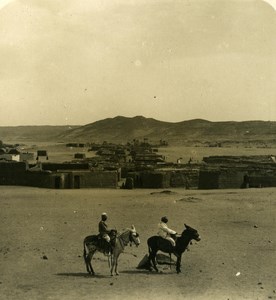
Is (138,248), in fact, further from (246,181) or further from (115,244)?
(246,181)

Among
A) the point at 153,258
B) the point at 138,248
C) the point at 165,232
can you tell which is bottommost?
the point at 138,248

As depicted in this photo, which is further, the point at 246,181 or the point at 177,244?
the point at 246,181

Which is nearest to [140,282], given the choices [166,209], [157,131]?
[166,209]

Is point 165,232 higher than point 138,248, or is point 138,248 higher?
point 165,232

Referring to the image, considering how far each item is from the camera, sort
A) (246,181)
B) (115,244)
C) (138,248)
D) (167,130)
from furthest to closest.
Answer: (167,130)
(246,181)
(138,248)
(115,244)

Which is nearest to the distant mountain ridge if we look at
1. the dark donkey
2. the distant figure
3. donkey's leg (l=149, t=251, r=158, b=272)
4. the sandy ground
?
the distant figure

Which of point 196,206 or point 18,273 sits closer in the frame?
point 18,273

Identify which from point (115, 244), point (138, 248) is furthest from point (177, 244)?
point (138, 248)

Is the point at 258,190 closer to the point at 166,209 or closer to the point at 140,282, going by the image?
the point at 166,209

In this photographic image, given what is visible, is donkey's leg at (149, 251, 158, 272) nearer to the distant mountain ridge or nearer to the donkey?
the donkey
